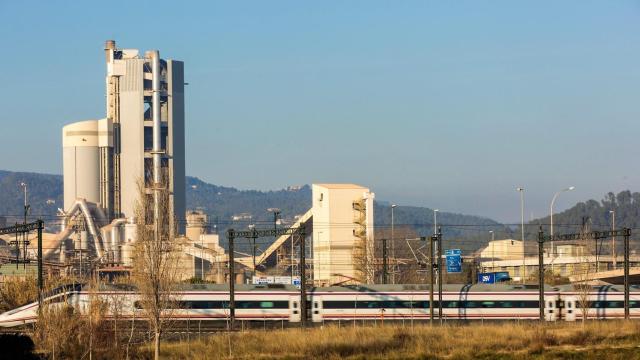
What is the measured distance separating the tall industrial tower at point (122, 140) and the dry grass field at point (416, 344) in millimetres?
115579

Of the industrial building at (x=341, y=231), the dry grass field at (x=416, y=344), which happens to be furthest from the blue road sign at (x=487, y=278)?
the dry grass field at (x=416, y=344)

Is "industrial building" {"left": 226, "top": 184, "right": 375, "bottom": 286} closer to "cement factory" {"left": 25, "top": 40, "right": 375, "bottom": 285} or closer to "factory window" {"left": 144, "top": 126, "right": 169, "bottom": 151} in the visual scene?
"cement factory" {"left": 25, "top": 40, "right": 375, "bottom": 285}

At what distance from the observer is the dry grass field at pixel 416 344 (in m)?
53.8

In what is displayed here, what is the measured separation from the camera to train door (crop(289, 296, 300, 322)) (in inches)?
3036

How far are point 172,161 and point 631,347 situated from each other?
127 m

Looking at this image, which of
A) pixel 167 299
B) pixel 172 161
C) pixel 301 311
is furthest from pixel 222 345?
pixel 172 161

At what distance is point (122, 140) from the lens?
571 feet

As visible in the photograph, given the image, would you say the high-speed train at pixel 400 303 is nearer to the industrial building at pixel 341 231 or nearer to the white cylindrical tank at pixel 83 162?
the industrial building at pixel 341 231

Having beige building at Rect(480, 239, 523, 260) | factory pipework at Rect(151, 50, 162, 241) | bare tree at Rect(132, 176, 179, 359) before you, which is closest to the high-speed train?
factory pipework at Rect(151, 50, 162, 241)

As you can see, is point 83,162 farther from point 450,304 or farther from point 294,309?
point 450,304

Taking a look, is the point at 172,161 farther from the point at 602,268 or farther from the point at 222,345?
the point at 222,345

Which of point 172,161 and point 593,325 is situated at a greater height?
point 172,161

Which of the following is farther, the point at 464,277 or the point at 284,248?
the point at 284,248

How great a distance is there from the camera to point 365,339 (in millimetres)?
56938
